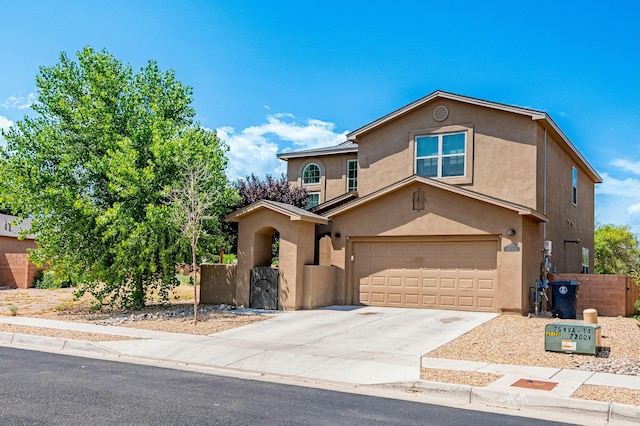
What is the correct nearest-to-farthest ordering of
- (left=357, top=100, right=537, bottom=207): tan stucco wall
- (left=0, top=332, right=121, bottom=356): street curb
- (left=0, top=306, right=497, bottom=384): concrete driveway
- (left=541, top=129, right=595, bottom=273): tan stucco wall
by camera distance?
(left=0, top=306, right=497, bottom=384): concrete driveway < (left=0, top=332, right=121, bottom=356): street curb < (left=357, top=100, right=537, bottom=207): tan stucco wall < (left=541, top=129, right=595, bottom=273): tan stucco wall

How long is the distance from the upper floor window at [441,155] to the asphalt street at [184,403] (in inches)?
523

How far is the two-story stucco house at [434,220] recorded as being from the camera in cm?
1841

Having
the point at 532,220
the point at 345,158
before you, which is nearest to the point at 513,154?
the point at 532,220

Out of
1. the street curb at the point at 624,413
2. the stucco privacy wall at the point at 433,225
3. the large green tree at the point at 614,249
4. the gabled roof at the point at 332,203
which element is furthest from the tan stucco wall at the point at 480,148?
the large green tree at the point at 614,249

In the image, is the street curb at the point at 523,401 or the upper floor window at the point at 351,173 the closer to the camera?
the street curb at the point at 523,401

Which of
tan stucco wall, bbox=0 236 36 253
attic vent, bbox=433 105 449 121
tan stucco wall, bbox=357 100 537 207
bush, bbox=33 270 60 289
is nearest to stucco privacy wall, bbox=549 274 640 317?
tan stucco wall, bbox=357 100 537 207

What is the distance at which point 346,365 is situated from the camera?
36.2 ft

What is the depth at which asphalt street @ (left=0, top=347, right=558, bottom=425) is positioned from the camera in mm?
7223

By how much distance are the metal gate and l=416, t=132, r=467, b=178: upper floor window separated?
6.61 m

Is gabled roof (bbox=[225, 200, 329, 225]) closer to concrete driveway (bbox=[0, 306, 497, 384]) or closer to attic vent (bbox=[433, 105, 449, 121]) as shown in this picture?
concrete driveway (bbox=[0, 306, 497, 384])

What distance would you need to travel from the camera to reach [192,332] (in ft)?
49.2

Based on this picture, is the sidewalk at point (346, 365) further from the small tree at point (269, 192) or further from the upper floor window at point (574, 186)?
the upper floor window at point (574, 186)

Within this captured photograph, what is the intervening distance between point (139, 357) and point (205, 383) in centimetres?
331

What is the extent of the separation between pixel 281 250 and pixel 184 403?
11.2 m
